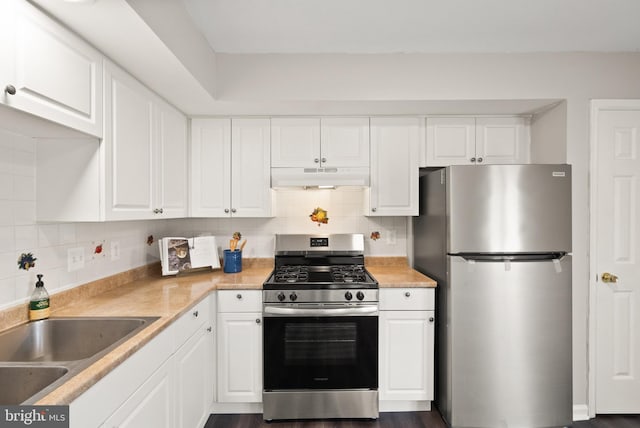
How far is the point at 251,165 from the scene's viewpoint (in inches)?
106

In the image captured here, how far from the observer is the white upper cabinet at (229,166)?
2.68 metres

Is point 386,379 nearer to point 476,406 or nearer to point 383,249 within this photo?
point 476,406

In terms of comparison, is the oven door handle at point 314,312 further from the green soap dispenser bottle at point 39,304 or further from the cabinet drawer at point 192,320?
the green soap dispenser bottle at point 39,304

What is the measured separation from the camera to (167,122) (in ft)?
7.61

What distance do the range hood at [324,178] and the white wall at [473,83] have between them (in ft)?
1.75

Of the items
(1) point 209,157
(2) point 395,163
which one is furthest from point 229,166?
(2) point 395,163

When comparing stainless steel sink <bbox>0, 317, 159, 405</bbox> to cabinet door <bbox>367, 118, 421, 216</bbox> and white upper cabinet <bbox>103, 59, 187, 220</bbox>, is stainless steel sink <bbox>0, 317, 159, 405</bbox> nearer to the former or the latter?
white upper cabinet <bbox>103, 59, 187, 220</bbox>

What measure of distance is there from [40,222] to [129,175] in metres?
0.45

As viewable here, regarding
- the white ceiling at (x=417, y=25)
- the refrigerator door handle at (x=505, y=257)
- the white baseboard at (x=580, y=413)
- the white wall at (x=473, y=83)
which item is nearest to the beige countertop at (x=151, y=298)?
the refrigerator door handle at (x=505, y=257)

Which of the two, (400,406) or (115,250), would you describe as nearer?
(115,250)

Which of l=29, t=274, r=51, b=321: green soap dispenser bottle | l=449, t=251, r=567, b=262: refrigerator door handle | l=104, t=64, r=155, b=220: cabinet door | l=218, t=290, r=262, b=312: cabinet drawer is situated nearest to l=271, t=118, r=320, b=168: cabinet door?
l=104, t=64, r=155, b=220: cabinet door

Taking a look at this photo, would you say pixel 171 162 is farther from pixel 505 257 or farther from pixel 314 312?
pixel 505 257

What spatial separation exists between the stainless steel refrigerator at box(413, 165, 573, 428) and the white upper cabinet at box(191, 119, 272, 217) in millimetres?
1409

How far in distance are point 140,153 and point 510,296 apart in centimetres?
240
